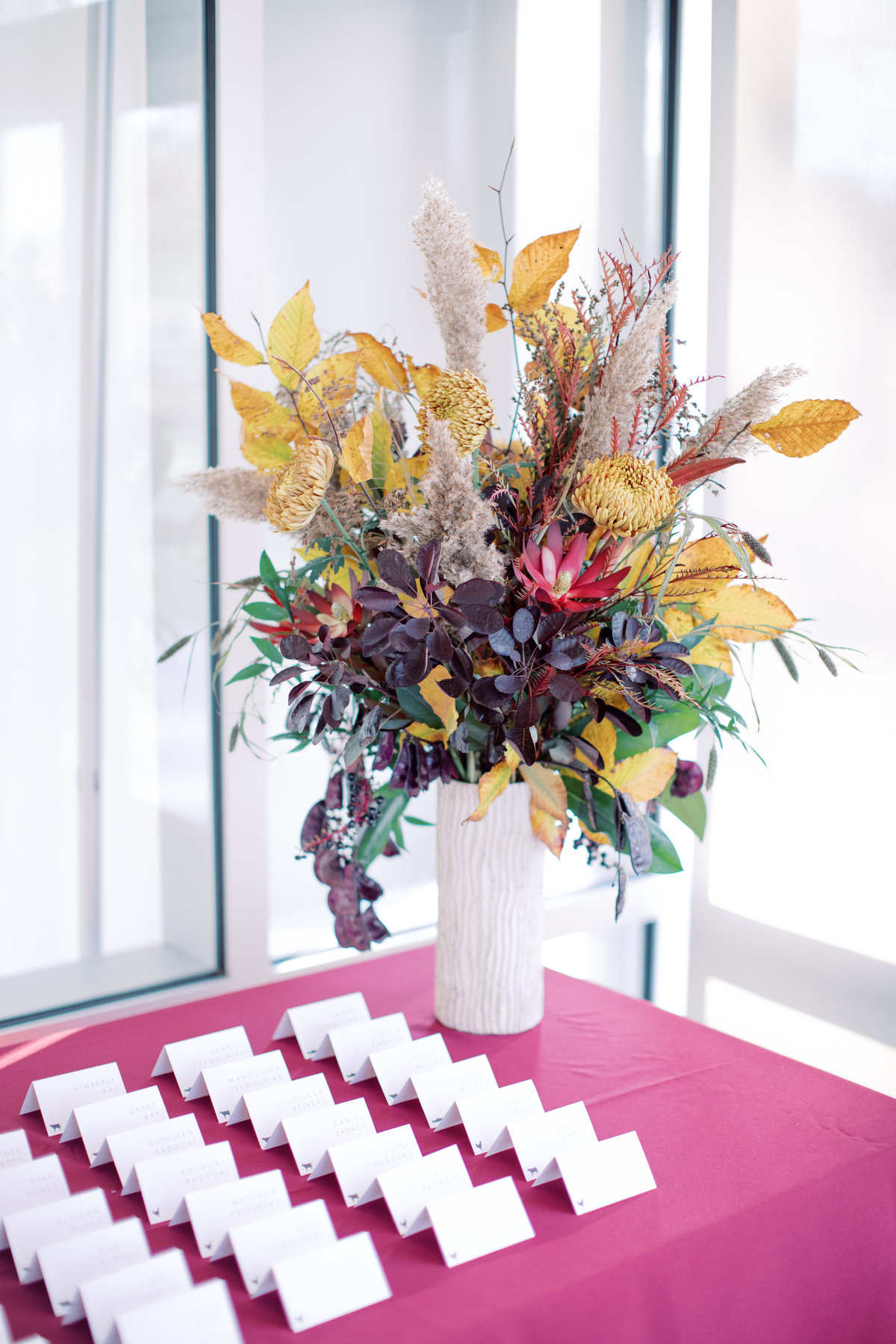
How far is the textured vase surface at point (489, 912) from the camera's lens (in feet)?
3.25

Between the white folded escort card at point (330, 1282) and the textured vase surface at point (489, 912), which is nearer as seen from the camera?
the white folded escort card at point (330, 1282)

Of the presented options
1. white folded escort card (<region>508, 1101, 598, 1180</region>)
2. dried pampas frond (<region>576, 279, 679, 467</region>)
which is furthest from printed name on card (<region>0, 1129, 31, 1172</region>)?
dried pampas frond (<region>576, 279, 679, 467</region>)

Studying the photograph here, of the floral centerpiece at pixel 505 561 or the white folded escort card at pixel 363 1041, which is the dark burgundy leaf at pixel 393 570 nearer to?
the floral centerpiece at pixel 505 561

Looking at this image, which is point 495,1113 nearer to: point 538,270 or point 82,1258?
point 82,1258

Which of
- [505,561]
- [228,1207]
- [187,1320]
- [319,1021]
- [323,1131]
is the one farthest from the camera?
[319,1021]

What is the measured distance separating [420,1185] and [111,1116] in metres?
0.27

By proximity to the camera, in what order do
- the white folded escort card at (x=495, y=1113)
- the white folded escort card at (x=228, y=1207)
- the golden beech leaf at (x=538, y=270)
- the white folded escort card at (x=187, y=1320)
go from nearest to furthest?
the white folded escort card at (x=187, y=1320) → the white folded escort card at (x=228, y=1207) → the white folded escort card at (x=495, y=1113) → the golden beech leaf at (x=538, y=270)

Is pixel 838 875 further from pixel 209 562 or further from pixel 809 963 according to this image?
pixel 209 562

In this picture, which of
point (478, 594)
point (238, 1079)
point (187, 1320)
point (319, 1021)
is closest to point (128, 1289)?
point (187, 1320)

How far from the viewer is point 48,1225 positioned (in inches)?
26.2

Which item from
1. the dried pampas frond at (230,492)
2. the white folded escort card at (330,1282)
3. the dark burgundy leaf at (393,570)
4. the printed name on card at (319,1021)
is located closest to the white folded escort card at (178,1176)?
the white folded escort card at (330,1282)

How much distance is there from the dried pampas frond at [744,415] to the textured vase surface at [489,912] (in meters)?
0.36

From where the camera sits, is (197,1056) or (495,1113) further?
(197,1056)

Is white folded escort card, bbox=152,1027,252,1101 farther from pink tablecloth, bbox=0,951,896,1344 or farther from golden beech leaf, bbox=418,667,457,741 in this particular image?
golden beech leaf, bbox=418,667,457,741
